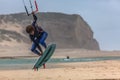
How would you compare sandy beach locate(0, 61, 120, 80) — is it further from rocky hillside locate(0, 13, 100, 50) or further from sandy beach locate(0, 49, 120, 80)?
rocky hillside locate(0, 13, 100, 50)

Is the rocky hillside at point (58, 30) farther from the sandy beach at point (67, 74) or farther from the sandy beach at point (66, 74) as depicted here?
the sandy beach at point (67, 74)

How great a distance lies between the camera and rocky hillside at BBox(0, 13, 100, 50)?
15925 centimetres

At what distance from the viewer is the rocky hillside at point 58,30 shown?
522 ft

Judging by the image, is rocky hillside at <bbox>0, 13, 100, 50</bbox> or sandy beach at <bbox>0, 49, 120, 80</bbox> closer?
sandy beach at <bbox>0, 49, 120, 80</bbox>

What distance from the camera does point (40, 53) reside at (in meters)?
20.7

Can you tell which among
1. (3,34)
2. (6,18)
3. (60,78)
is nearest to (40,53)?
(60,78)

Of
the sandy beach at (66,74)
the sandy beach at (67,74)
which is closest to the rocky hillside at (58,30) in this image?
the sandy beach at (66,74)

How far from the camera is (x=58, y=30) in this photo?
165 m

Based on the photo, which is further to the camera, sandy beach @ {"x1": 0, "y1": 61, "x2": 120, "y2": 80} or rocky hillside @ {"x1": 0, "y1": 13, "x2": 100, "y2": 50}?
rocky hillside @ {"x1": 0, "y1": 13, "x2": 100, "y2": 50}

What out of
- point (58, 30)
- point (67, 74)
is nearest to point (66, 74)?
point (67, 74)

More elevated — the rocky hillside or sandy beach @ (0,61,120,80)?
sandy beach @ (0,61,120,80)

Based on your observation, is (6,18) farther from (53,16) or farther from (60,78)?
(60,78)

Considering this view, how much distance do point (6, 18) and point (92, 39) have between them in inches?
1210

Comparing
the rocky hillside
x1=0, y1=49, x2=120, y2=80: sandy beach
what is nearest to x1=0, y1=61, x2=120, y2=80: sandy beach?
x1=0, y1=49, x2=120, y2=80: sandy beach
